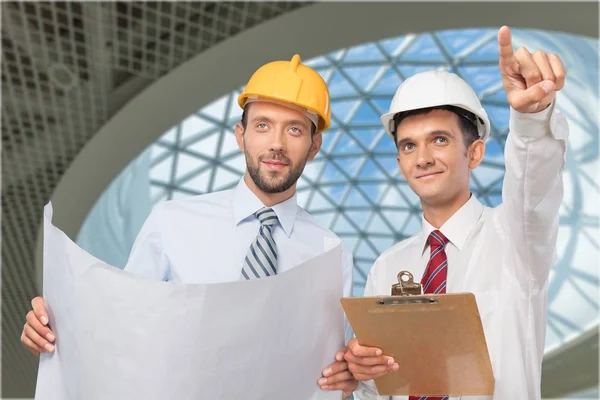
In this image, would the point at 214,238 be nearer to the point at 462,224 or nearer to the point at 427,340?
the point at 462,224

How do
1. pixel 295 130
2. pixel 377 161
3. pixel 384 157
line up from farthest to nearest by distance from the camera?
pixel 377 161 < pixel 384 157 < pixel 295 130

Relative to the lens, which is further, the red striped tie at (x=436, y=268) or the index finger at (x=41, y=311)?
the red striped tie at (x=436, y=268)

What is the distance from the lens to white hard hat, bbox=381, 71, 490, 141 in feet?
14.6

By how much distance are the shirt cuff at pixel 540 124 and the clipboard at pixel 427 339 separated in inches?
39.3

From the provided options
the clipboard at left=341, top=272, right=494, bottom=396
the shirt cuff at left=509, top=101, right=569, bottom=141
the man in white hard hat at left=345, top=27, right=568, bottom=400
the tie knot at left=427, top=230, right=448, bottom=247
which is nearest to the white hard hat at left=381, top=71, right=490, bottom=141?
the man in white hard hat at left=345, top=27, right=568, bottom=400

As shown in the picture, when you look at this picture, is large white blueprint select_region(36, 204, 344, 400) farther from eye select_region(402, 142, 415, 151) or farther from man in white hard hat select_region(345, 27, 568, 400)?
eye select_region(402, 142, 415, 151)

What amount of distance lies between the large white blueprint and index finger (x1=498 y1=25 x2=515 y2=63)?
1.10 meters

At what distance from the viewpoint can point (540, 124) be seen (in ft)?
11.5

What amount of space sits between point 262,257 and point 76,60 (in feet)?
32.8

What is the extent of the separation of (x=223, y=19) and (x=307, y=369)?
33.2ft

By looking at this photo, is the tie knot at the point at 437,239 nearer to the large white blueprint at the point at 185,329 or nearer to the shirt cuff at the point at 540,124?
the shirt cuff at the point at 540,124

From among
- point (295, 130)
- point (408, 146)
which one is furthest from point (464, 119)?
point (295, 130)

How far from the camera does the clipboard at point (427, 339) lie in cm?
305

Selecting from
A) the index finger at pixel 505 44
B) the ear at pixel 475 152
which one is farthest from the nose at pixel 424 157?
the index finger at pixel 505 44
